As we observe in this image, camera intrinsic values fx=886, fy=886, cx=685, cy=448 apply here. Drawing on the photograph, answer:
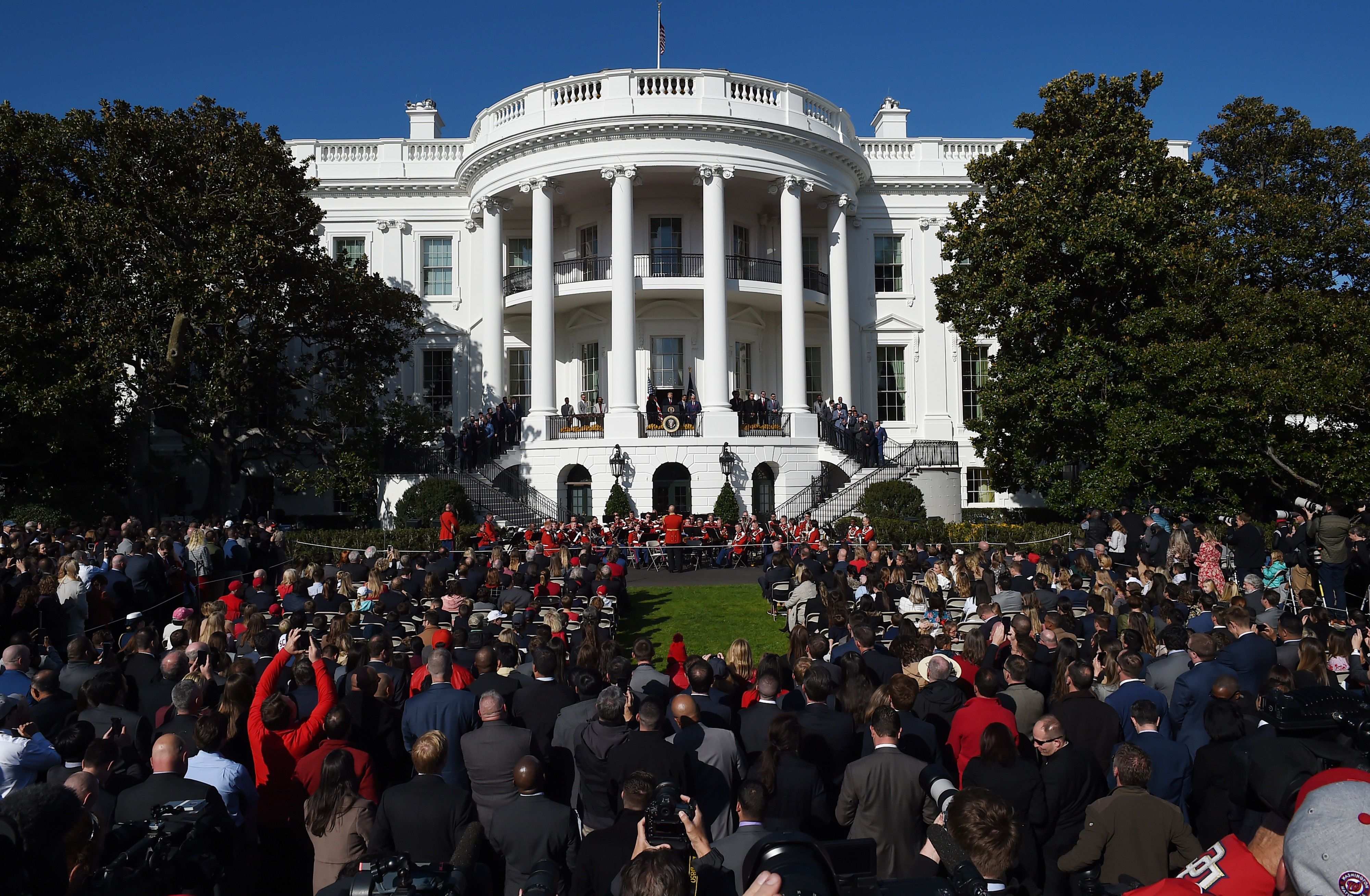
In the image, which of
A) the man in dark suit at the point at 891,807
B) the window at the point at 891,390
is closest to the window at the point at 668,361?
the window at the point at 891,390

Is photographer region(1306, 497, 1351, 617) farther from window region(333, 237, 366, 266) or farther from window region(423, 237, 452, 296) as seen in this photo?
window region(333, 237, 366, 266)

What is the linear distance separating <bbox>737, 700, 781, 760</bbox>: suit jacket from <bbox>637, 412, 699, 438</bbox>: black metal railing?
2121cm

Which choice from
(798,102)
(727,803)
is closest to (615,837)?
(727,803)

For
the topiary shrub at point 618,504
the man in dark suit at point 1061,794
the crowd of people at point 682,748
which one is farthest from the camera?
the topiary shrub at point 618,504

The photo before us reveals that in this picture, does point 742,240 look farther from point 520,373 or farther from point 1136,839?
point 1136,839

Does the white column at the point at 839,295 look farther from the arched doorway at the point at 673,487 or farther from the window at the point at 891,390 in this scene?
the arched doorway at the point at 673,487

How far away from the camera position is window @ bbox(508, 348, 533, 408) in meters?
33.0

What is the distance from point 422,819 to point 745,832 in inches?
64.5

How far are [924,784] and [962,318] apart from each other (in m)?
22.2

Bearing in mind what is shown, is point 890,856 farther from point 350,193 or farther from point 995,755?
point 350,193

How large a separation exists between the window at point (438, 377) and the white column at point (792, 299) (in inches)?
501

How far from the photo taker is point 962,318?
25234mm

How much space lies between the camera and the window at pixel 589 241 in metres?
31.6

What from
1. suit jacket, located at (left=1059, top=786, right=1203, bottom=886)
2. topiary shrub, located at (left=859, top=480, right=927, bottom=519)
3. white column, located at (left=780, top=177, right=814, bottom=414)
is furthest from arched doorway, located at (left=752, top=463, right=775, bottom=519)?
suit jacket, located at (left=1059, top=786, right=1203, bottom=886)
